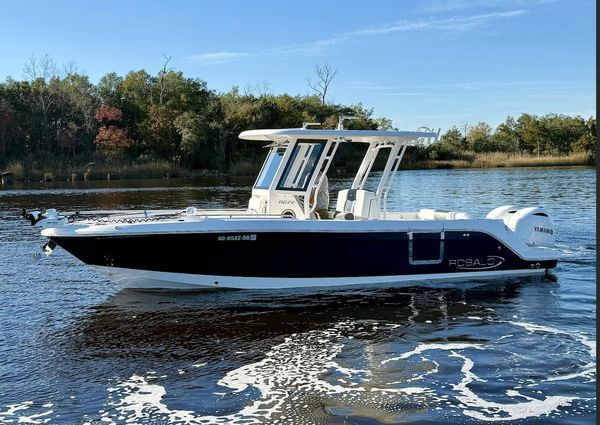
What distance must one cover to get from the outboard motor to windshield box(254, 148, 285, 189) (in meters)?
4.83

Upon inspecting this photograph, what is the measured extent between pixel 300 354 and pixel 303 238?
329cm

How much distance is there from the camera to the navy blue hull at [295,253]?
11.0 metres

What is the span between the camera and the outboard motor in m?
13.1

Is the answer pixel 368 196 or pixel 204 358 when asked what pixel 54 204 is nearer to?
pixel 368 196

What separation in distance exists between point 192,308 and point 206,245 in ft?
3.68

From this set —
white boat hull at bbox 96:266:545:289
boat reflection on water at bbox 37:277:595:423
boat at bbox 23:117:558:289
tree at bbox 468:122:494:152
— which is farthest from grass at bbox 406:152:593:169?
boat reflection on water at bbox 37:277:595:423

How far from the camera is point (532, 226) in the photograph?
13.2 meters

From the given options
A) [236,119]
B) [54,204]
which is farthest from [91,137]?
[54,204]

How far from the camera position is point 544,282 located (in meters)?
12.6

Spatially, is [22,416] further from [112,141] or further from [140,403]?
[112,141]

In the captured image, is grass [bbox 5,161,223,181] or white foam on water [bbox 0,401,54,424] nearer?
white foam on water [bbox 0,401,54,424]

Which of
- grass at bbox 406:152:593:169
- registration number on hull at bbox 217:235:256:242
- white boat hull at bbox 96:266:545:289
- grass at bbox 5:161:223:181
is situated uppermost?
grass at bbox 406:152:593:169

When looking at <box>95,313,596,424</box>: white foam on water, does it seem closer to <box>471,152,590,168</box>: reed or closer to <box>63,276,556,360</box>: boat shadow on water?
<box>63,276,556,360</box>: boat shadow on water

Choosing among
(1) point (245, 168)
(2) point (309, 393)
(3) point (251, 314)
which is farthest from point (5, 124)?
(2) point (309, 393)
